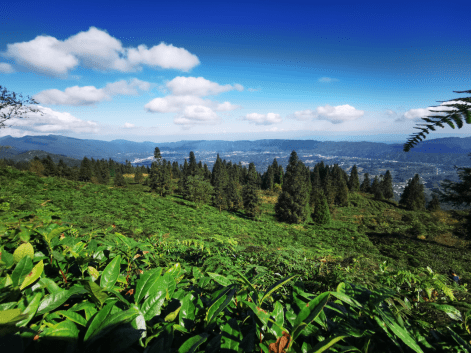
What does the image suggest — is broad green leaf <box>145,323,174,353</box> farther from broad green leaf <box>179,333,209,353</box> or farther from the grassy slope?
the grassy slope

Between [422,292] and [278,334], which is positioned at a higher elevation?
[278,334]

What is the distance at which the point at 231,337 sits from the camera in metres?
0.79

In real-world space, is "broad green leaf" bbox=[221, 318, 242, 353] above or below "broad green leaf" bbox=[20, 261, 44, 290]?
below

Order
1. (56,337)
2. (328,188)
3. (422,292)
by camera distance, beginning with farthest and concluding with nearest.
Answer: (328,188) < (422,292) < (56,337)

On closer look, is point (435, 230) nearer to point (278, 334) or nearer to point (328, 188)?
point (328, 188)

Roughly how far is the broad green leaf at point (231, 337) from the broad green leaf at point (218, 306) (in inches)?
2.7

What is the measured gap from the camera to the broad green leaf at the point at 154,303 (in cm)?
89

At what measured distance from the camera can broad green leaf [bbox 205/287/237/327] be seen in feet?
2.79

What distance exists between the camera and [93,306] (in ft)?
3.04

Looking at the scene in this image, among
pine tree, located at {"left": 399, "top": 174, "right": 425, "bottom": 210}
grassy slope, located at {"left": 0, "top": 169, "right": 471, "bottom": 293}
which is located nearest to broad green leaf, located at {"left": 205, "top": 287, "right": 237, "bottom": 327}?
grassy slope, located at {"left": 0, "top": 169, "right": 471, "bottom": 293}

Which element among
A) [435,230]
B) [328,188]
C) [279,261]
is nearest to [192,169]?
[328,188]

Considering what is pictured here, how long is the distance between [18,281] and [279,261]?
3.20 metres

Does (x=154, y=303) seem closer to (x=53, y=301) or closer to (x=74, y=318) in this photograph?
(x=74, y=318)

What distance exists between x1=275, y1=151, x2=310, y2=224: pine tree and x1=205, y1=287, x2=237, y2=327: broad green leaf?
30003mm
